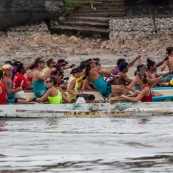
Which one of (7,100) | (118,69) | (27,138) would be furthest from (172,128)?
(118,69)

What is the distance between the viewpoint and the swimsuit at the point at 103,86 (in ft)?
78.9

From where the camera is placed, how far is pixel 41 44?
39.6m

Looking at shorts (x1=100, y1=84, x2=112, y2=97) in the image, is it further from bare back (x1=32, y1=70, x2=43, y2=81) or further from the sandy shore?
the sandy shore

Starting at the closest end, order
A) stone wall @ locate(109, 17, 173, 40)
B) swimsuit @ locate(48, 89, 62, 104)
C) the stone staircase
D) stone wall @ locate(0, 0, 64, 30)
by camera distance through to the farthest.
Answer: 1. swimsuit @ locate(48, 89, 62, 104)
2. stone wall @ locate(109, 17, 173, 40)
3. the stone staircase
4. stone wall @ locate(0, 0, 64, 30)

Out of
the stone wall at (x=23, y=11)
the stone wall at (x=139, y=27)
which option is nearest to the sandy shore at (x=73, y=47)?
the stone wall at (x=139, y=27)

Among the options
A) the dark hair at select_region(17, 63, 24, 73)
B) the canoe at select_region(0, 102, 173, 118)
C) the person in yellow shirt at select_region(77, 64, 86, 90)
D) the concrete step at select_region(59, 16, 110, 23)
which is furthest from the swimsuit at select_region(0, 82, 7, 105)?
the concrete step at select_region(59, 16, 110, 23)

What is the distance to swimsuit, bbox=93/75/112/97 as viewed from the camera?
78.9 ft

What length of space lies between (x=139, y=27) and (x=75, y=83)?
50.7 ft

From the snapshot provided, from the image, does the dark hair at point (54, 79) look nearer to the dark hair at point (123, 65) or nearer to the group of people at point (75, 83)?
the group of people at point (75, 83)

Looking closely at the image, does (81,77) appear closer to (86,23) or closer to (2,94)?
(2,94)

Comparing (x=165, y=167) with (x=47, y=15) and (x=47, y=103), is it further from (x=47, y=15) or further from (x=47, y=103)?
(x=47, y=15)

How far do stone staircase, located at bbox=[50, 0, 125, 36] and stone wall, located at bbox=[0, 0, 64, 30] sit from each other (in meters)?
0.60

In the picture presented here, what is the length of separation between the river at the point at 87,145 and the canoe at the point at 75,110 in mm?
206

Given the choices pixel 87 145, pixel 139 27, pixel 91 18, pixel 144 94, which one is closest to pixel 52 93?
pixel 144 94
